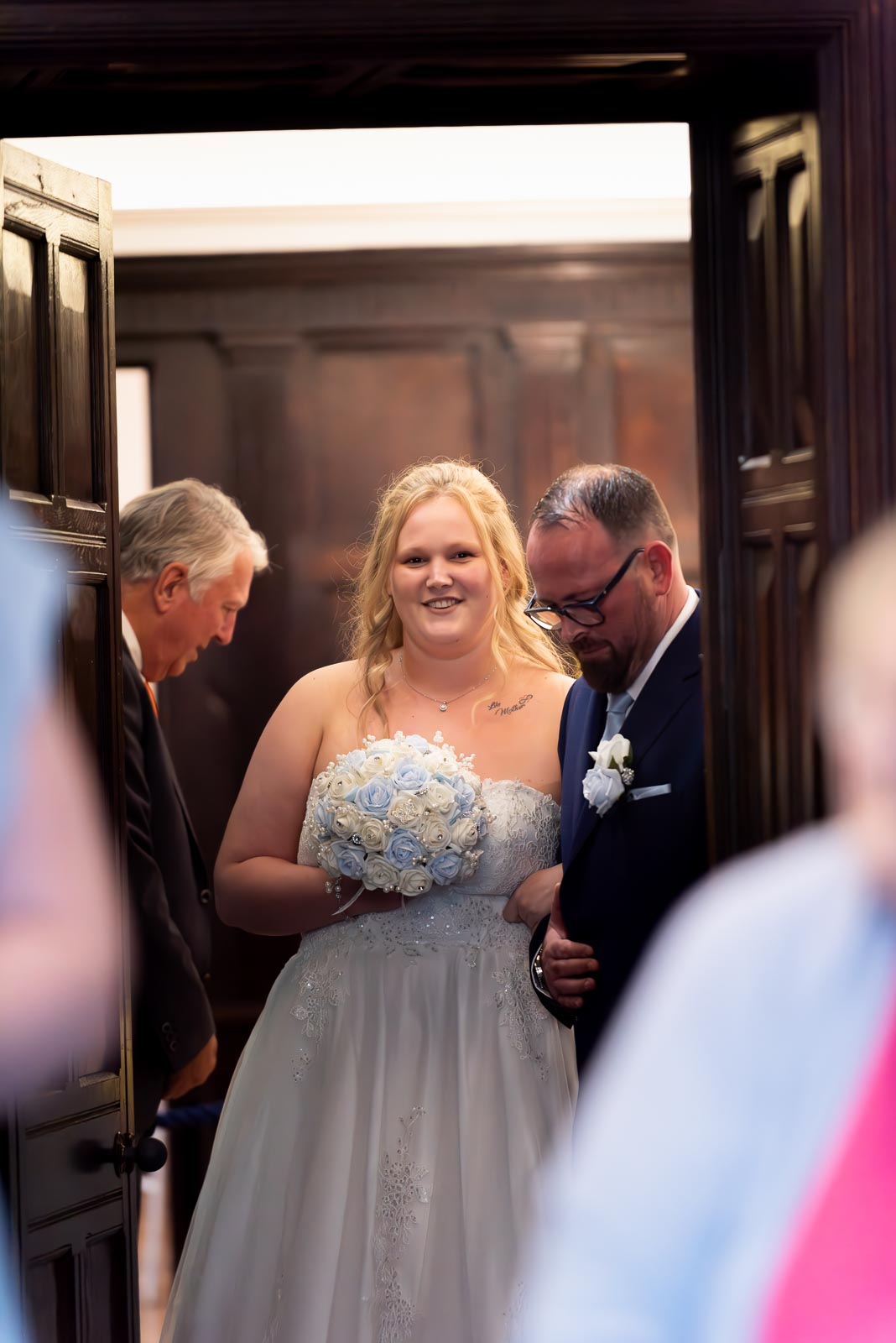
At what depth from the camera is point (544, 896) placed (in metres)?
3.56

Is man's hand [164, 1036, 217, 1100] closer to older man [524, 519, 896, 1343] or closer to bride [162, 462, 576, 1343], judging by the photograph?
bride [162, 462, 576, 1343]

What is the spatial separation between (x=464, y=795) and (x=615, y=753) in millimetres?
648

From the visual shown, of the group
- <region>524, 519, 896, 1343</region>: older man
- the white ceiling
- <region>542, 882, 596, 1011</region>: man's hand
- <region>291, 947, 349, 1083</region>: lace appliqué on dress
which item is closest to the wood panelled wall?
the white ceiling

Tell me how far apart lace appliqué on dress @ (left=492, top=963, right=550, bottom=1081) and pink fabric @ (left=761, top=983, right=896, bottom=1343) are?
2.42 m

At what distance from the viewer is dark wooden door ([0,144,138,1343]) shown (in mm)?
2418

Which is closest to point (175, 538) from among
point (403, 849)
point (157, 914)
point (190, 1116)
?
point (157, 914)

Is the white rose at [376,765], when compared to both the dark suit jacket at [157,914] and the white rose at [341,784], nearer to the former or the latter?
the white rose at [341,784]

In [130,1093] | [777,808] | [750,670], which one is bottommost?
[130,1093]

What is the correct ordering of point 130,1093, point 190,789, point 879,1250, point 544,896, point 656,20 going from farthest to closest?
point 190,789 → point 544,896 → point 130,1093 → point 656,20 → point 879,1250

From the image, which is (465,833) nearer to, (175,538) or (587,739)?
(587,739)

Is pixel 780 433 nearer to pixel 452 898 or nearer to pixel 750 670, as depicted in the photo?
pixel 750 670

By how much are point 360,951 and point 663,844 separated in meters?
1.00

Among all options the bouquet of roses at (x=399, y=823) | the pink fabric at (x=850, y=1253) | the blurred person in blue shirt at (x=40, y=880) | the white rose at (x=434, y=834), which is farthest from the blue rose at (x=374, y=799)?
the pink fabric at (x=850, y=1253)

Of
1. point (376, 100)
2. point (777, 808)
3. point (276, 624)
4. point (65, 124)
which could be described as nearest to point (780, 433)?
point (777, 808)
